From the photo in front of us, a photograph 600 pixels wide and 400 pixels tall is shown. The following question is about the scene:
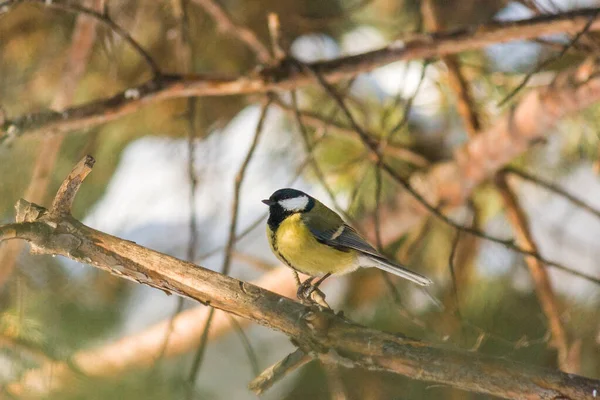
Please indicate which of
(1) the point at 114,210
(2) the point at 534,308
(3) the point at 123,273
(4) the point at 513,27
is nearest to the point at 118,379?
(3) the point at 123,273

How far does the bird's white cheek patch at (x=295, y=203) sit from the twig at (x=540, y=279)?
42cm

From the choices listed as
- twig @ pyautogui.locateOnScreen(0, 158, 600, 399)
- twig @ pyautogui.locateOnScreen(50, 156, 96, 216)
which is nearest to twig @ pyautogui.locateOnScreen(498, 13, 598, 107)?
twig @ pyautogui.locateOnScreen(0, 158, 600, 399)

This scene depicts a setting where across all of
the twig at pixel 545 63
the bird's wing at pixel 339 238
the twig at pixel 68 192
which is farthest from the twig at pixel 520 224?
the twig at pixel 68 192

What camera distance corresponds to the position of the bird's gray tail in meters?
0.57

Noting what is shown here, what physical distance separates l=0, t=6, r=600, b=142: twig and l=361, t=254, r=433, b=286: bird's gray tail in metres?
0.34

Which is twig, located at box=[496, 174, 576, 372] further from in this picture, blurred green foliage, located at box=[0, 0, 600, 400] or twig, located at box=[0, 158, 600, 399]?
twig, located at box=[0, 158, 600, 399]

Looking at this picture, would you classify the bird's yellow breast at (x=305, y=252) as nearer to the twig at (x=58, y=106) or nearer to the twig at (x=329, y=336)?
the twig at (x=329, y=336)

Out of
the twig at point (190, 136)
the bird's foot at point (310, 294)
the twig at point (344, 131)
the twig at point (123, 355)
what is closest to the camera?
the twig at point (123, 355)

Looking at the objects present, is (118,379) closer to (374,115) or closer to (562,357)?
(562,357)

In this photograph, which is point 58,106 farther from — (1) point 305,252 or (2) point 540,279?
(2) point 540,279

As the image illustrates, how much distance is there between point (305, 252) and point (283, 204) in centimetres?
6

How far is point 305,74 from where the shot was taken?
885mm

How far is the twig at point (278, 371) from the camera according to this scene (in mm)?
518

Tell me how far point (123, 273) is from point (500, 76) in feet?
3.15
